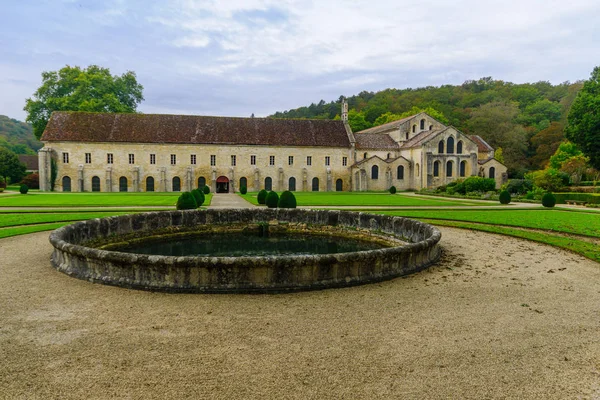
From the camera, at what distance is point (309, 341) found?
16.0 feet

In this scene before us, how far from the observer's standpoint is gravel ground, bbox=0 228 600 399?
3850 mm

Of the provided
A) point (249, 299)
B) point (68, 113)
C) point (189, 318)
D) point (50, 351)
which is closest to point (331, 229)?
point (249, 299)

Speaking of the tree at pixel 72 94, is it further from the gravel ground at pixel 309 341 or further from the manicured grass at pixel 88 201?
the gravel ground at pixel 309 341

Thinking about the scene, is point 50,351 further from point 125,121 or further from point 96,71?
point 96,71

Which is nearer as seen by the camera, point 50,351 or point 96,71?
point 50,351

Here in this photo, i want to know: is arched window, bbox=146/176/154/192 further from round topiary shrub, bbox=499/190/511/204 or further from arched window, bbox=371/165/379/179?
round topiary shrub, bbox=499/190/511/204

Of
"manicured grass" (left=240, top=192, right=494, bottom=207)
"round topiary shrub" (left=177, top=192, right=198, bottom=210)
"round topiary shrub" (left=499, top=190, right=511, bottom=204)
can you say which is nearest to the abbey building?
"manicured grass" (left=240, top=192, right=494, bottom=207)

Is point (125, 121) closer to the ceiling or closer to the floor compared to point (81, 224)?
closer to the ceiling

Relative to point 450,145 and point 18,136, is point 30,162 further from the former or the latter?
point 450,145

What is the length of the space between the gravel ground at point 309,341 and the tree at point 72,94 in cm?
4968

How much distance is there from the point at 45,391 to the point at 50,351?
974mm

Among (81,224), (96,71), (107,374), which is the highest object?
(96,71)

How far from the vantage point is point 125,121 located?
150ft

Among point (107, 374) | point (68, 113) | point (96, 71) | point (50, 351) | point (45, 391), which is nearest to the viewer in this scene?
point (45, 391)
